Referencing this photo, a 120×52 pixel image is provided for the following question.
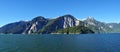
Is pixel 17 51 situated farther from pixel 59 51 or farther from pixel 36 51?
pixel 59 51

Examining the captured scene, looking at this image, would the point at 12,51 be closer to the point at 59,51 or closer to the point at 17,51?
the point at 17,51

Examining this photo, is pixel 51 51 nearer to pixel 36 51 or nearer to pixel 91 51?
pixel 36 51

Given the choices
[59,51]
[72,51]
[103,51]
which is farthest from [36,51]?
[103,51]

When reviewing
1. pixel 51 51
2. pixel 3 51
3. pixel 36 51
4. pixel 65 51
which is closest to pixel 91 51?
pixel 65 51

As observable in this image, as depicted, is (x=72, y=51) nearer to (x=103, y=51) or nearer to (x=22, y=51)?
(x=103, y=51)

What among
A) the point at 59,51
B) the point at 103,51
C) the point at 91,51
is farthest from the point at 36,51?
the point at 103,51

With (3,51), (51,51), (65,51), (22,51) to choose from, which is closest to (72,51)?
(65,51)
